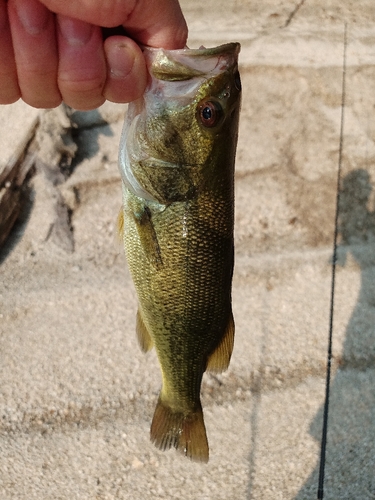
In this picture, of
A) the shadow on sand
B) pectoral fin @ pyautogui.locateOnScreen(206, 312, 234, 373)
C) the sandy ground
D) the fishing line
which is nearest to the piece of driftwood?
the sandy ground

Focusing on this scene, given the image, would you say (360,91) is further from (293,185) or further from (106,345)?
(106,345)

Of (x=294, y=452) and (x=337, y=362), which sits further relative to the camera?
(x=337, y=362)

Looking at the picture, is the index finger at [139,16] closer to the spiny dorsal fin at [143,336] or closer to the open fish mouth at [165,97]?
the open fish mouth at [165,97]

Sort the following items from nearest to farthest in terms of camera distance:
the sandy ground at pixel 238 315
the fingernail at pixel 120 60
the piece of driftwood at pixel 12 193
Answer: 1. the fingernail at pixel 120 60
2. the sandy ground at pixel 238 315
3. the piece of driftwood at pixel 12 193

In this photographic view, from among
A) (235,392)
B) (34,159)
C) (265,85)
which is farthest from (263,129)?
(235,392)

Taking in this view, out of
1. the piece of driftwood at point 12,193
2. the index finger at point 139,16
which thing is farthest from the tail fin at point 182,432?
the piece of driftwood at point 12,193

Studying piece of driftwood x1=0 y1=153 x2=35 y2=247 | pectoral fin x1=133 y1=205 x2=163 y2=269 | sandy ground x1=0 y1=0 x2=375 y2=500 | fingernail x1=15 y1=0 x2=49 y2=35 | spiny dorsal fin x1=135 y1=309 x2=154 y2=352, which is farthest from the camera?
piece of driftwood x1=0 y1=153 x2=35 y2=247

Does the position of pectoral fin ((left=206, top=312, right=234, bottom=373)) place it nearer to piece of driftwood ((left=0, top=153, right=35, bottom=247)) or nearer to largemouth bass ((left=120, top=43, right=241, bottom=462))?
largemouth bass ((left=120, top=43, right=241, bottom=462))
